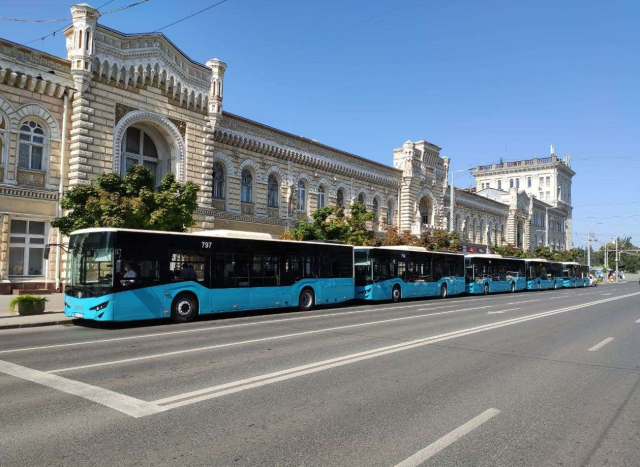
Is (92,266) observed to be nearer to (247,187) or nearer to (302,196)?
(247,187)

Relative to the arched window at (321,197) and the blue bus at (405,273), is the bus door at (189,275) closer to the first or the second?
the blue bus at (405,273)

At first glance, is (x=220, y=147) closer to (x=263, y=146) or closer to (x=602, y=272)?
(x=263, y=146)

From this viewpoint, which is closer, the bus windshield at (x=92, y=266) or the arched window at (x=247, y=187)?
the bus windshield at (x=92, y=266)

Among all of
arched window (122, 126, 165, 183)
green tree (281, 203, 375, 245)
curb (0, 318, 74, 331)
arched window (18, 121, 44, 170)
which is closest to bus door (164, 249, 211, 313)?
curb (0, 318, 74, 331)

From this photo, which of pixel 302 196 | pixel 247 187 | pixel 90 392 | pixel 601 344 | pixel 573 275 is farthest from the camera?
pixel 573 275

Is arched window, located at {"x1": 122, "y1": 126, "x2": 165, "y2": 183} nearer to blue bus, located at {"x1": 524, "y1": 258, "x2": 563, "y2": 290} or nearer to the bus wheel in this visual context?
the bus wheel

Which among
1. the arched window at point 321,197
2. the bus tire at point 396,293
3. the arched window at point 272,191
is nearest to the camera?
the bus tire at point 396,293

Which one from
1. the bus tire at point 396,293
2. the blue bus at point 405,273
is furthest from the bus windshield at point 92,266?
the bus tire at point 396,293

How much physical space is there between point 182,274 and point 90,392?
972 centimetres

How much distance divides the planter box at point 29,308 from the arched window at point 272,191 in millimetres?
19291

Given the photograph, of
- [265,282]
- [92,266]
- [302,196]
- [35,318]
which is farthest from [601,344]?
[302,196]

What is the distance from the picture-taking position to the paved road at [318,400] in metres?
5.00

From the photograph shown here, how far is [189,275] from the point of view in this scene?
16.9m

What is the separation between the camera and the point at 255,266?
19125mm
